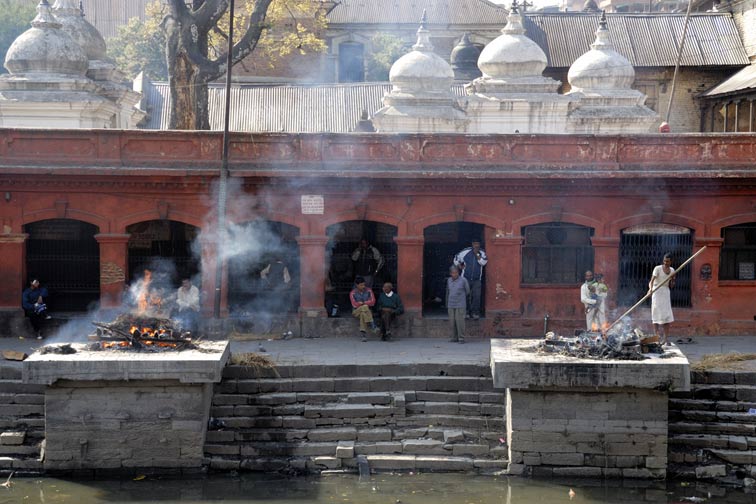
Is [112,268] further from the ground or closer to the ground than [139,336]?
further from the ground

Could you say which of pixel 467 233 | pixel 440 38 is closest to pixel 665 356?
pixel 467 233

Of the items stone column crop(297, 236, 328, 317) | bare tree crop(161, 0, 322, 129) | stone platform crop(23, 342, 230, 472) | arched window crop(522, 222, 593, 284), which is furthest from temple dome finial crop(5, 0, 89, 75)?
arched window crop(522, 222, 593, 284)

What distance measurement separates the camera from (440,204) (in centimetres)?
1973

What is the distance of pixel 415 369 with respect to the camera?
54.4 ft

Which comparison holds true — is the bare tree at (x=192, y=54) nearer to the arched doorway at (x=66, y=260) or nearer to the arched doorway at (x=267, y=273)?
the arched doorway at (x=66, y=260)

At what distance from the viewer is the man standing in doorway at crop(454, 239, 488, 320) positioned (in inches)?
780

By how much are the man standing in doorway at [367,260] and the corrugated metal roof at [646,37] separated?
2182 centimetres

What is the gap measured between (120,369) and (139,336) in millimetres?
796

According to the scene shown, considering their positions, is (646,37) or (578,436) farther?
(646,37)

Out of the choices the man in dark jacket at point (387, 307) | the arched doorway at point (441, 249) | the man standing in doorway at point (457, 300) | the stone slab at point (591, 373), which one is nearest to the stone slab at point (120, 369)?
the stone slab at point (591, 373)

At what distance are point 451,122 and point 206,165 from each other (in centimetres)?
667

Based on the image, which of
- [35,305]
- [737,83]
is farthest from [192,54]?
[737,83]

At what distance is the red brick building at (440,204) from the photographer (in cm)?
1942

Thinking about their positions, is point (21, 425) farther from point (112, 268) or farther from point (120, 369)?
point (112, 268)
